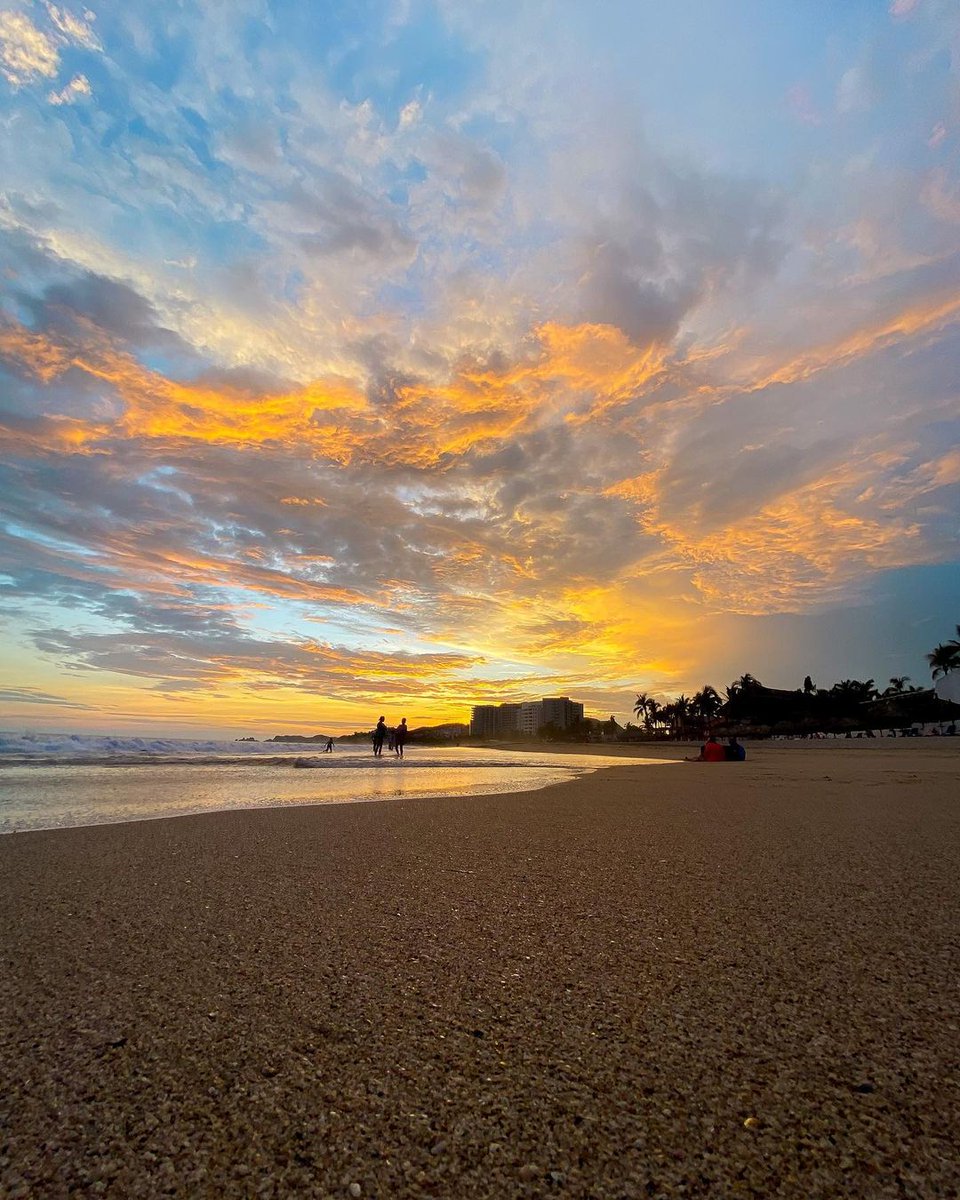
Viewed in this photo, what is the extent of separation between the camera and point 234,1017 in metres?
1.74

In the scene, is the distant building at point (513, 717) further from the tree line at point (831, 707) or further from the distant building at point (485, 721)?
the tree line at point (831, 707)

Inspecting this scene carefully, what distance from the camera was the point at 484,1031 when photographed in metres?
1.64

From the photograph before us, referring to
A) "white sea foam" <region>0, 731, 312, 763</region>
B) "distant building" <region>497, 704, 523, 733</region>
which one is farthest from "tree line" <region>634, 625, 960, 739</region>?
"distant building" <region>497, 704, 523, 733</region>

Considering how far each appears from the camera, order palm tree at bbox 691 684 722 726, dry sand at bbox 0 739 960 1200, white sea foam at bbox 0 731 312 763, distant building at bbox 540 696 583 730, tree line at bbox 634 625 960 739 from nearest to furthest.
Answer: dry sand at bbox 0 739 960 1200 → white sea foam at bbox 0 731 312 763 → tree line at bbox 634 625 960 739 → palm tree at bbox 691 684 722 726 → distant building at bbox 540 696 583 730

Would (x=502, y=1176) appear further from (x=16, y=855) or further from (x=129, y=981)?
(x=16, y=855)

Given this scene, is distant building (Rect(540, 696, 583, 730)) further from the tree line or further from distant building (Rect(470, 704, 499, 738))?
the tree line

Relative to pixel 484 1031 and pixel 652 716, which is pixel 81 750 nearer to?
pixel 484 1031

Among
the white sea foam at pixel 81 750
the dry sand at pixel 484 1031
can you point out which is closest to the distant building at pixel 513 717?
the white sea foam at pixel 81 750

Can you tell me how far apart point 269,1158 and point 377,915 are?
1.63 m

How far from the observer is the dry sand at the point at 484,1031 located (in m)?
1.12

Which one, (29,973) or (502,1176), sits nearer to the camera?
(502,1176)

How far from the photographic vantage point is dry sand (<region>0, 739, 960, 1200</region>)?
3.69 feet

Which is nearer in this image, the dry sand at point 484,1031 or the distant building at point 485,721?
the dry sand at point 484,1031

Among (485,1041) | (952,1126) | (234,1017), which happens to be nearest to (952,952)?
(952,1126)
